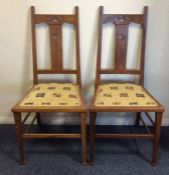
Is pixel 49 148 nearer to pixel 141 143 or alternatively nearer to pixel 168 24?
pixel 141 143

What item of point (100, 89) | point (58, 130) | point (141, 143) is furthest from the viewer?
point (58, 130)

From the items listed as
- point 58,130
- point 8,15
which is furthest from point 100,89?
point 8,15

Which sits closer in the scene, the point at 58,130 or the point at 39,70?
the point at 39,70

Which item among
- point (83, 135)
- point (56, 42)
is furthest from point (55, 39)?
point (83, 135)

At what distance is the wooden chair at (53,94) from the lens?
4.79ft

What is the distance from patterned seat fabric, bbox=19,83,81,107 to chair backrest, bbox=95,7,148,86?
0.81 ft

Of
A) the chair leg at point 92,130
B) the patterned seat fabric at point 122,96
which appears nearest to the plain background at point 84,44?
the patterned seat fabric at point 122,96

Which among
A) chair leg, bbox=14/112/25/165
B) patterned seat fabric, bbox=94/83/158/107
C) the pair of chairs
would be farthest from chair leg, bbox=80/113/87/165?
chair leg, bbox=14/112/25/165

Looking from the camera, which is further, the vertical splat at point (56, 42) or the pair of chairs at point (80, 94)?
the vertical splat at point (56, 42)

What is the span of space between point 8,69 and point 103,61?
0.74m

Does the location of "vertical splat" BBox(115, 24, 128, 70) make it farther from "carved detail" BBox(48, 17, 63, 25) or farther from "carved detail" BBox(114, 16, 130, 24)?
"carved detail" BBox(48, 17, 63, 25)

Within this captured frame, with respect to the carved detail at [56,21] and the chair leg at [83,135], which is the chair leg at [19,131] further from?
the carved detail at [56,21]

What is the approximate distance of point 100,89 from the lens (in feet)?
5.53

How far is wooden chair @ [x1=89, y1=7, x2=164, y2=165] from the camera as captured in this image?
4.80ft
